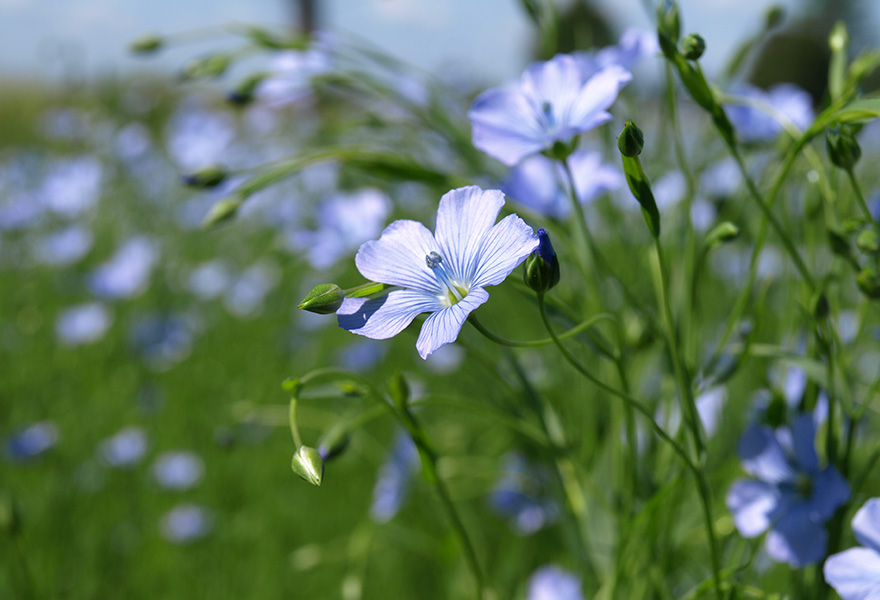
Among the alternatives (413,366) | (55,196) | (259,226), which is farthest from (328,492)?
(259,226)

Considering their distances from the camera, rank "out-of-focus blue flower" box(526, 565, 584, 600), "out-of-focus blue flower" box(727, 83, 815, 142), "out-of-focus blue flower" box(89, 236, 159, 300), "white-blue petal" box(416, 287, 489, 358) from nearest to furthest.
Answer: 1. "white-blue petal" box(416, 287, 489, 358)
2. "out-of-focus blue flower" box(727, 83, 815, 142)
3. "out-of-focus blue flower" box(526, 565, 584, 600)
4. "out-of-focus blue flower" box(89, 236, 159, 300)

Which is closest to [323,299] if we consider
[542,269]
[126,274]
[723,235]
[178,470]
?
[542,269]

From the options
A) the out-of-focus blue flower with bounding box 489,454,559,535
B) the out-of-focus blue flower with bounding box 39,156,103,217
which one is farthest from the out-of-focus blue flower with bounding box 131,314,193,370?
the out-of-focus blue flower with bounding box 489,454,559,535

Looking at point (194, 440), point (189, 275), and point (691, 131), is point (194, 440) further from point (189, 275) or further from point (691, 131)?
point (691, 131)

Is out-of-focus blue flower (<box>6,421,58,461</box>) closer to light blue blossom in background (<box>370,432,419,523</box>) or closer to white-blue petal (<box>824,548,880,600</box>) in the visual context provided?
light blue blossom in background (<box>370,432,419,523</box>)

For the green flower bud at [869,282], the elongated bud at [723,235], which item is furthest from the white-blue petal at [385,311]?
the green flower bud at [869,282]

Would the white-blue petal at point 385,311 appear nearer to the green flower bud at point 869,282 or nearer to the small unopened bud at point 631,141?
the small unopened bud at point 631,141
